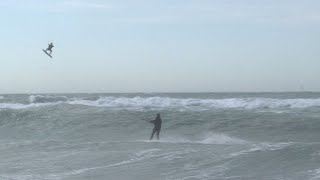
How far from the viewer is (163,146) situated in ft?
65.5

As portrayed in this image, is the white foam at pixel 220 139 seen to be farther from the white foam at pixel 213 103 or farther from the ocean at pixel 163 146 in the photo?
the white foam at pixel 213 103

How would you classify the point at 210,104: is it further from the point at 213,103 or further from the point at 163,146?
the point at 163,146

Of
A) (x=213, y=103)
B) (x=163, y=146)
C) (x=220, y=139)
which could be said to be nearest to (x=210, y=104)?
(x=213, y=103)

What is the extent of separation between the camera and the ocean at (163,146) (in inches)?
561

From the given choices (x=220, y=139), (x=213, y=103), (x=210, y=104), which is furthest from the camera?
(x=213, y=103)

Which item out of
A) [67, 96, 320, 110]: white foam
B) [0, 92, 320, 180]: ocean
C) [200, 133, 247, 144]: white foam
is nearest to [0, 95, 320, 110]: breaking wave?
[67, 96, 320, 110]: white foam

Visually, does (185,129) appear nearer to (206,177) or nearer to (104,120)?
(104,120)

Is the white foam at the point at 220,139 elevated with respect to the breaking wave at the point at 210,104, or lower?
lower

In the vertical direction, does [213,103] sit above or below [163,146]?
above

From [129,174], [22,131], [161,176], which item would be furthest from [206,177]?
[22,131]

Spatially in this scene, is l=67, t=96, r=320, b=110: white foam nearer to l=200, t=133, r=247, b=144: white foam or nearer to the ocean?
the ocean

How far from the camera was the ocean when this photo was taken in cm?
1425

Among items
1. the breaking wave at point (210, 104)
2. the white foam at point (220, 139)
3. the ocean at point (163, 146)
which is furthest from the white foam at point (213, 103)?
the white foam at point (220, 139)

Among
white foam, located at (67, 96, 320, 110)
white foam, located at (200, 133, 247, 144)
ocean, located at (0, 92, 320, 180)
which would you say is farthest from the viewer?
white foam, located at (67, 96, 320, 110)
